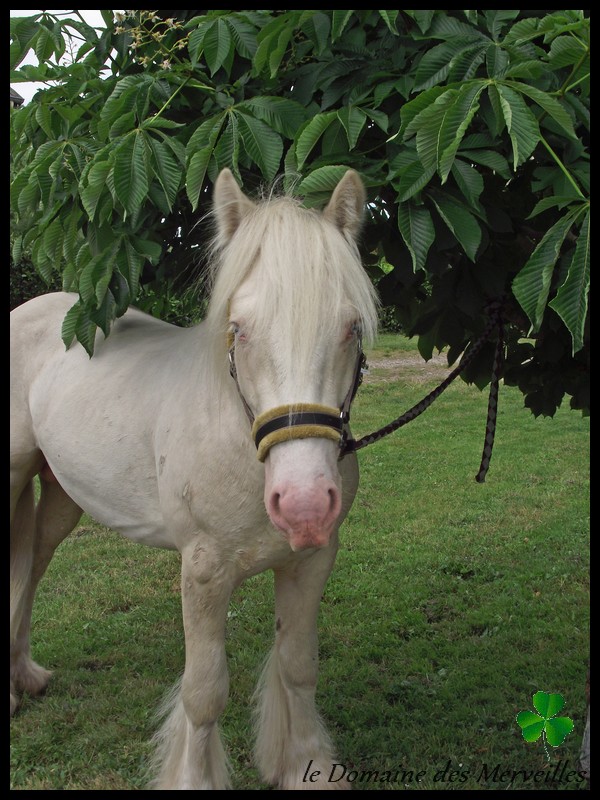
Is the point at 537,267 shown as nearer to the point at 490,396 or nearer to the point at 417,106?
the point at 417,106

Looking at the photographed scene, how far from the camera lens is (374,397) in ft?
38.6

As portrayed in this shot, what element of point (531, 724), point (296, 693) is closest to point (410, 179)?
point (531, 724)

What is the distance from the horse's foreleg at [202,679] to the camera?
8.45 feet

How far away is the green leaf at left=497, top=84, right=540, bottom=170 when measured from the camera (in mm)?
1778

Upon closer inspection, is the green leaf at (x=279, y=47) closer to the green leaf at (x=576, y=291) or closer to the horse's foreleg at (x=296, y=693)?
the green leaf at (x=576, y=291)

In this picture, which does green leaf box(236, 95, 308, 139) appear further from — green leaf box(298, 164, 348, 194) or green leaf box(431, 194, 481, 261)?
green leaf box(431, 194, 481, 261)

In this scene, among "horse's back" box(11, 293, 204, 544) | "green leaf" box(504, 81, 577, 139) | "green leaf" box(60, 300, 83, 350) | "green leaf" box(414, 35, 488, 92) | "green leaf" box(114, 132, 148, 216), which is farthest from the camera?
"horse's back" box(11, 293, 204, 544)

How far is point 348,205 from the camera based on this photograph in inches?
87.2

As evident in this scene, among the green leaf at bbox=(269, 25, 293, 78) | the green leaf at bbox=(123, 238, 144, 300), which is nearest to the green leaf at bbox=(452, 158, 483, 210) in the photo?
the green leaf at bbox=(269, 25, 293, 78)

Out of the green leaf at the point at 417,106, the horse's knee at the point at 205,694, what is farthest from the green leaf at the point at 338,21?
the horse's knee at the point at 205,694

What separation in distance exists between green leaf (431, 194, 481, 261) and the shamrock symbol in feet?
5.36

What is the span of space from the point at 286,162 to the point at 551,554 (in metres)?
4.58

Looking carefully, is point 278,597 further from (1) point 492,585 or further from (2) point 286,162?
(1) point 492,585

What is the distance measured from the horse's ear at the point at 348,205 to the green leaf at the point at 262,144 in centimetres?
20
